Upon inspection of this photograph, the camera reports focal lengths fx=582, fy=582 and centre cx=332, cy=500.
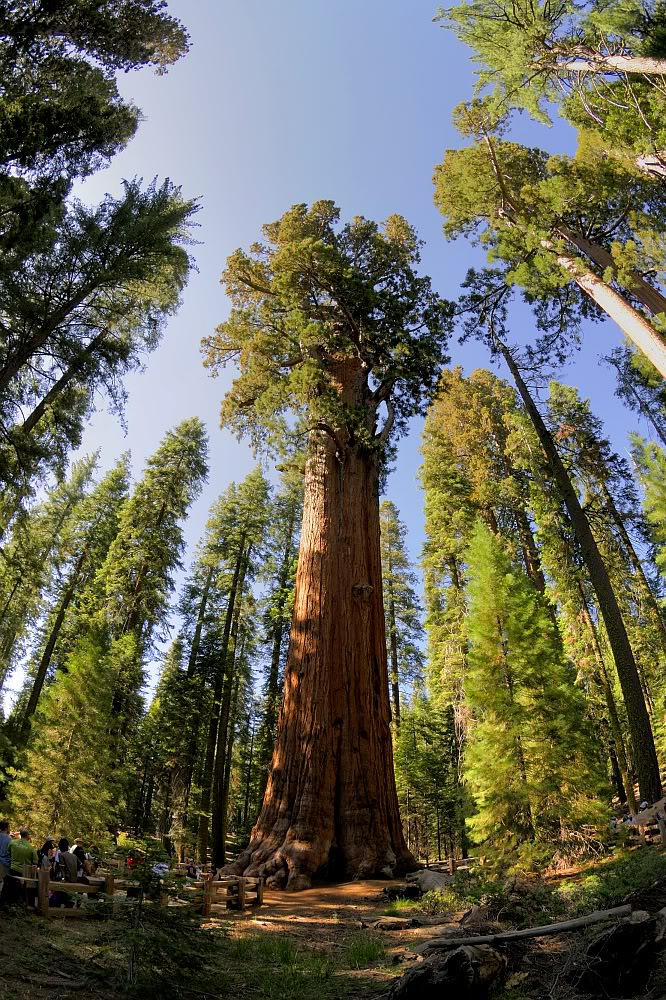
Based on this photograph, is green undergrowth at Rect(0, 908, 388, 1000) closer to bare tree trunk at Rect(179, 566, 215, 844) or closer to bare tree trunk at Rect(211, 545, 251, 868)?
bare tree trunk at Rect(211, 545, 251, 868)

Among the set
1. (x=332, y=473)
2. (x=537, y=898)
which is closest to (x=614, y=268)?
(x=332, y=473)

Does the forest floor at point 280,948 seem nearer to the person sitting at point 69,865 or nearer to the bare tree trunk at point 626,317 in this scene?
the person sitting at point 69,865

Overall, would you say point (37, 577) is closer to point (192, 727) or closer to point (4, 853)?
point (192, 727)

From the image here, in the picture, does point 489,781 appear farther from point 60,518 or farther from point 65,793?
point 60,518

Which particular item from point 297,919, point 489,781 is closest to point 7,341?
point 297,919

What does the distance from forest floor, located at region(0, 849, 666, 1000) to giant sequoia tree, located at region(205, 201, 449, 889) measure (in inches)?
73.2

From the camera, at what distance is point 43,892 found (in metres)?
6.75

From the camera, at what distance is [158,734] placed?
21.7 m

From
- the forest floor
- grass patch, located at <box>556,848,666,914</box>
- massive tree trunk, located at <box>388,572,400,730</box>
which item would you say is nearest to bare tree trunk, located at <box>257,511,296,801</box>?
massive tree trunk, located at <box>388,572,400,730</box>

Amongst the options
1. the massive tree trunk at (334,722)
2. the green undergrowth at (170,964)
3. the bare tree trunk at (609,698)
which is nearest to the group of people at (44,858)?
the green undergrowth at (170,964)

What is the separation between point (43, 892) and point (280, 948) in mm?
3025

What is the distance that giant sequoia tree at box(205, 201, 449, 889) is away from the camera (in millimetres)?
10188

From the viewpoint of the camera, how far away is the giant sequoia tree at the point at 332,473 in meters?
10.2

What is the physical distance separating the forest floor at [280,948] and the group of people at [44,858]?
77 cm
